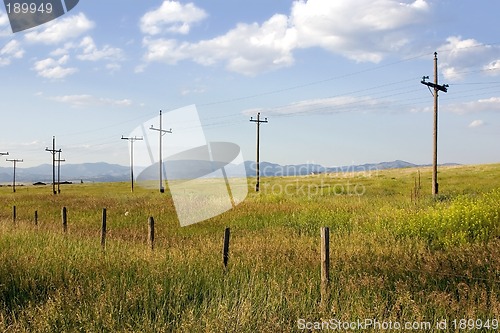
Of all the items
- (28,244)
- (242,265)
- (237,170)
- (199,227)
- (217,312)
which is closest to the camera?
(217,312)

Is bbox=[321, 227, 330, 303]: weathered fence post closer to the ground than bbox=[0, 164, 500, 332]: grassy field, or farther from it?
farther from it

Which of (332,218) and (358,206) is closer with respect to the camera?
(332,218)

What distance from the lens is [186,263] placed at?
29.7ft

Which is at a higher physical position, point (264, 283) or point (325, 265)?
point (325, 265)

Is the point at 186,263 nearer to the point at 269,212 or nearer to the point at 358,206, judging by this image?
the point at 269,212

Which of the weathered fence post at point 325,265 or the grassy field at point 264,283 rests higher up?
the weathered fence post at point 325,265

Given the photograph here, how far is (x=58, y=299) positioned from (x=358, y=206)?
18.8 m

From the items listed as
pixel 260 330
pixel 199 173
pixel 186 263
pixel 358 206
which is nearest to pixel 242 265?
pixel 186 263

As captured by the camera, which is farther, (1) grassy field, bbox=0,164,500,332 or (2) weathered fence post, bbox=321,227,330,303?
(2) weathered fence post, bbox=321,227,330,303

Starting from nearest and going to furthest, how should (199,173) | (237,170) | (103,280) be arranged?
1. (103,280)
2. (237,170)
3. (199,173)

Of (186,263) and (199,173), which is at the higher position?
(199,173)

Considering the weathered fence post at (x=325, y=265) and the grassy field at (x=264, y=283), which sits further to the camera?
the weathered fence post at (x=325, y=265)

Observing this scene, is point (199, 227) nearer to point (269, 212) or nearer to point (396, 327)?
point (269, 212)

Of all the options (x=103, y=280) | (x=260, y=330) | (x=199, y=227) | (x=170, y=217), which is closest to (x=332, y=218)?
(x=199, y=227)
